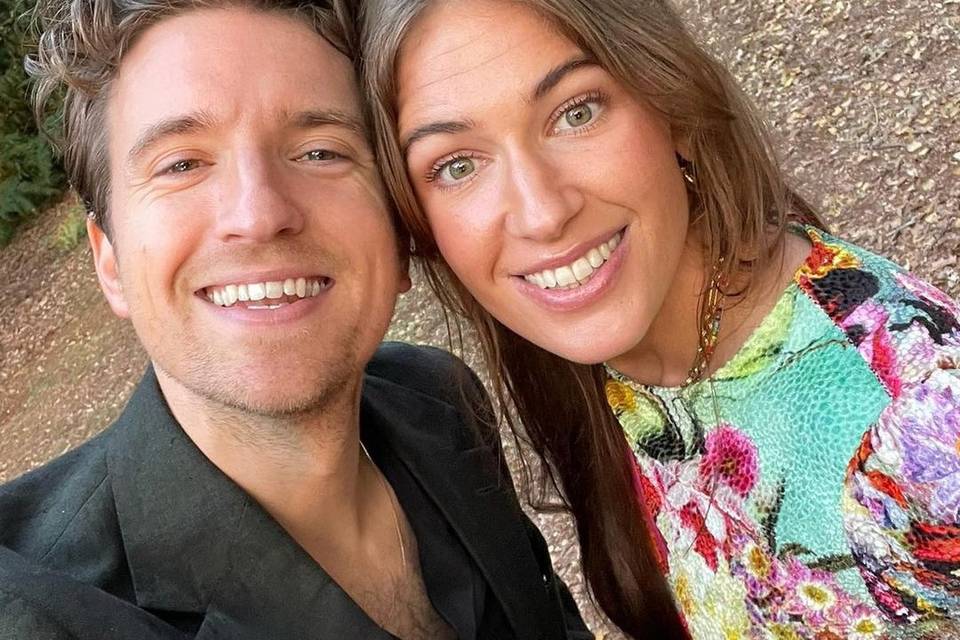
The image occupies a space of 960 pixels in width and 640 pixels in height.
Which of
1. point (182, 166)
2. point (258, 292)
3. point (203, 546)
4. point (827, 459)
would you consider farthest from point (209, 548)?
point (827, 459)

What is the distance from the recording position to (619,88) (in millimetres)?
1866

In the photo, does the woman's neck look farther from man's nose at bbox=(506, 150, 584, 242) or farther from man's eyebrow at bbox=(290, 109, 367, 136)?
man's eyebrow at bbox=(290, 109, 367, 136)

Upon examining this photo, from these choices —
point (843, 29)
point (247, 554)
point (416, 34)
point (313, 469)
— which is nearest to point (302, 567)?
point (247, 554)

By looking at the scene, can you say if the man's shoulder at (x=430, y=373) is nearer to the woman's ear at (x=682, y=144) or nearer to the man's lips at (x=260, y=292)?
the man's lips at (x=260, y=292)

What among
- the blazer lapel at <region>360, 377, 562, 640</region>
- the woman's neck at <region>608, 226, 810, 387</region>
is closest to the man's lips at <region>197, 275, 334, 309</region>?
the blazer lapel at <region>360, 377, 562, 640</region>

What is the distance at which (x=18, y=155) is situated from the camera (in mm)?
10570

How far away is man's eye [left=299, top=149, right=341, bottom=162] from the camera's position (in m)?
2.16

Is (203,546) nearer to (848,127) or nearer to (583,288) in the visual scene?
(583,288)

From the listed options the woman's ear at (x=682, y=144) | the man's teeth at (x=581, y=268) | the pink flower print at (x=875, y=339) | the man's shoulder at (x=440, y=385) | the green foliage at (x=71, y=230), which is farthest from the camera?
the green foliage at (x=71, y=230)

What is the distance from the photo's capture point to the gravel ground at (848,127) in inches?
174

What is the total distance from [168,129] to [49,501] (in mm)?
929

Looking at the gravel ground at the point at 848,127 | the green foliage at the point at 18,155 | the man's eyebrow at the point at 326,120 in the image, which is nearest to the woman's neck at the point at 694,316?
the man's eyebrow at the point at 326,120

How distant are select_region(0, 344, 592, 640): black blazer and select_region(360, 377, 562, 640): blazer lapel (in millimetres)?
11

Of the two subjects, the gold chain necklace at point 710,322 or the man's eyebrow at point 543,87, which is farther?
A: the gold chain necklace at point 710,322
